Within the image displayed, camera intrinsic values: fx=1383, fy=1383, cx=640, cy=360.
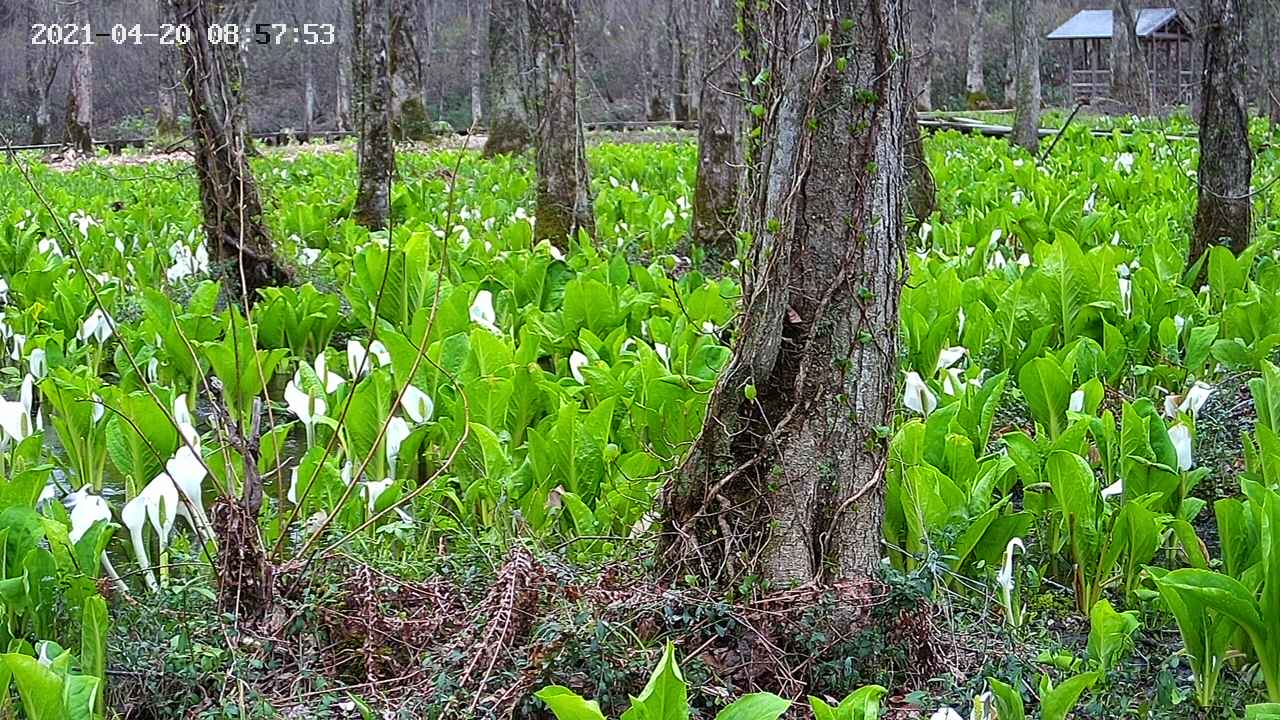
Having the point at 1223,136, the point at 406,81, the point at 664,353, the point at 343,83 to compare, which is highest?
the point at 343,83

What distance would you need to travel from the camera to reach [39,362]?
5.16 meters

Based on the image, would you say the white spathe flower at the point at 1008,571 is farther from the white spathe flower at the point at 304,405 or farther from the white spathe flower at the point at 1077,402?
the white spathe flower at the point at 304,405

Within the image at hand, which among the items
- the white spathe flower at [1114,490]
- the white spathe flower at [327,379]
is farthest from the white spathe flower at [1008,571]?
the white spathe flower at [327,379]

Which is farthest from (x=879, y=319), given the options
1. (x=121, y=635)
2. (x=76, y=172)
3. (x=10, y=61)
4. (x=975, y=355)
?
(x=10, y=61)

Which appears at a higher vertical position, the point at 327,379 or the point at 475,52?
the point at 475,52

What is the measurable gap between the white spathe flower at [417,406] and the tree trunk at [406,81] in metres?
13.6

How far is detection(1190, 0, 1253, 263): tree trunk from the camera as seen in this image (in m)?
6.75

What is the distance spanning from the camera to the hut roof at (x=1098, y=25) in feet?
126

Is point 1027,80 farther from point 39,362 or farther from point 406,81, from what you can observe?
point 39,362

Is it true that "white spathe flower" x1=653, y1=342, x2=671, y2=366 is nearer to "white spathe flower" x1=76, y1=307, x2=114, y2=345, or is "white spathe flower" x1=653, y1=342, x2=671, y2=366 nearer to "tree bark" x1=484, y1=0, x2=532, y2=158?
"white spathe flower" x1=76, y1=307, x2=114, y2=345

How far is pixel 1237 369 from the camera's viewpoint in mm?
5160

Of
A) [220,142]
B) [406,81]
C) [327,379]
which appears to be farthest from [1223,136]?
[406,81]

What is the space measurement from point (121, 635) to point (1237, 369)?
4.02 metres

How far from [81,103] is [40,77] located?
9.54ft
